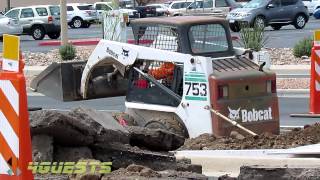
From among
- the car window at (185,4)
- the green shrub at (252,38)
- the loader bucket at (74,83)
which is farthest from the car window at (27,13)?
the loader bucket at (74,83)

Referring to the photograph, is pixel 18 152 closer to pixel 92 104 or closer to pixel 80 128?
pixel 80 128

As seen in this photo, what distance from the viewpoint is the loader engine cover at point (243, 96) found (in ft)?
35.0

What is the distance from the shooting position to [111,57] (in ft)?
38.8

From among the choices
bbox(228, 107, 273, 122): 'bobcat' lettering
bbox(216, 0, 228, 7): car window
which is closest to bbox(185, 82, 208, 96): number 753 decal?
bbox(228, 107, 273, 122): 'bobcat' lettering

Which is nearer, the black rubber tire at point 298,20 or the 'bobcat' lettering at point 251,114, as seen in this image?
the 'bobcat' lettering at point 251,114

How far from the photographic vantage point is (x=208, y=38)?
11.5 meters

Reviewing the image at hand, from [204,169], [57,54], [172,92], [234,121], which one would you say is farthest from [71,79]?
[57,54]

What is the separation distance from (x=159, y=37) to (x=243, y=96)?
57.0 inches

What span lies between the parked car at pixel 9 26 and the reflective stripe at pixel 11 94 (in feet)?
128

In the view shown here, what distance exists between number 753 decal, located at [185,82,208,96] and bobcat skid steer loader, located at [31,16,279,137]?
0.04 feet

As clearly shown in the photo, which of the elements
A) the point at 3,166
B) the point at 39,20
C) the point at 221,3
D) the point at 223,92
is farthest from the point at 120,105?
the point at 221,3

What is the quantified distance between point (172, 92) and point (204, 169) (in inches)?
96.8

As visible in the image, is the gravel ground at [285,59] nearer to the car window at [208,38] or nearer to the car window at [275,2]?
the car window at [208,38]

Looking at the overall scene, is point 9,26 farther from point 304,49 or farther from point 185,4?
point 304,49
